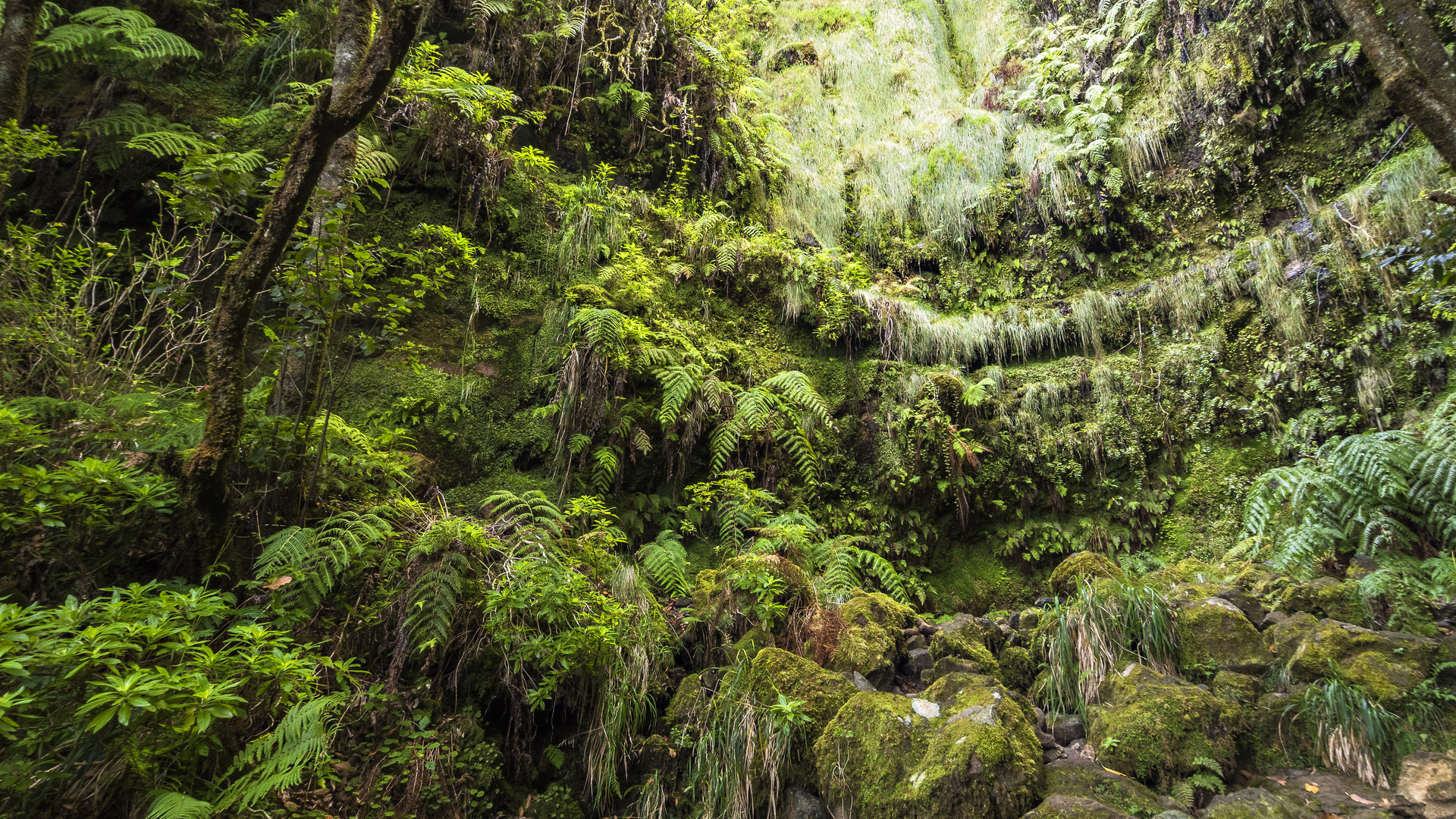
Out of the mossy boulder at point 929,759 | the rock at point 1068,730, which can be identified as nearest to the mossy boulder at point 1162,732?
the rock at point 1068,730

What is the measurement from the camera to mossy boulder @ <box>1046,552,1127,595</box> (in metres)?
4.31

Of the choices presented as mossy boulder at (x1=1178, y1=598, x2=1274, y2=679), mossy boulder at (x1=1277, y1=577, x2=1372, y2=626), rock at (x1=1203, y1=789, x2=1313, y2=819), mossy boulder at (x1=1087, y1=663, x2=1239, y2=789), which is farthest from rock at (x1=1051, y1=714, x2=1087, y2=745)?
mossy boulder at (x1=1277, y1=577, x2=1372, y2=626)

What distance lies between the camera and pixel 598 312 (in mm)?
4703

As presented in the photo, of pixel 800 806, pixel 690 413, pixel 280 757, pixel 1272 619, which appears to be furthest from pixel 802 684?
pixel 1272 619

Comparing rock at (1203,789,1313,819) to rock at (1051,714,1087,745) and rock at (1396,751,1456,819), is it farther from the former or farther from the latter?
rock at (1051,714,1087,745)

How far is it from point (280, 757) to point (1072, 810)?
3026mm

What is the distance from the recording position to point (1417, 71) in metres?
2.58

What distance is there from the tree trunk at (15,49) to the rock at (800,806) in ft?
17.9

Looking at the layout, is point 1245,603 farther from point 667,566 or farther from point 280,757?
point 280,757

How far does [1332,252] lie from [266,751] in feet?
30.4

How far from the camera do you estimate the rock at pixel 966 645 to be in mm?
3738

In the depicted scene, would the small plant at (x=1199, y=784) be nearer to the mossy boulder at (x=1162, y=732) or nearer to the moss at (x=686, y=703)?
the mossy boulder at (x=1162, y=732)

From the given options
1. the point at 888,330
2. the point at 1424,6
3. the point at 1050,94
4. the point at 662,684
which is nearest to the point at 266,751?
the point at 662,684

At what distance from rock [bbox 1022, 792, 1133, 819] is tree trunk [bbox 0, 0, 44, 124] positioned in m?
6.19
